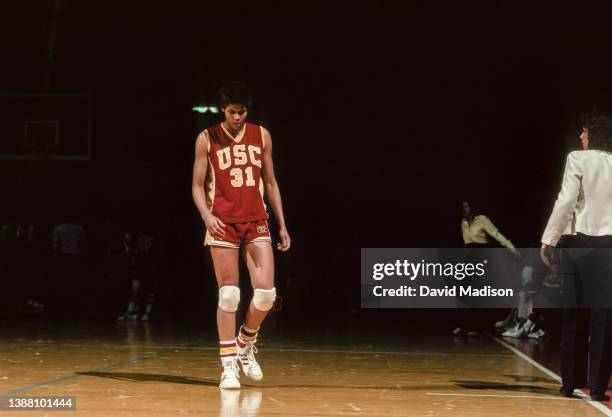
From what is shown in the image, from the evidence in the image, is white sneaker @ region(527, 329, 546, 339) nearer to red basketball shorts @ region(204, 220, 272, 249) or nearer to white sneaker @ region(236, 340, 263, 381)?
white sneaker @ region(236, 340, 263, 381)

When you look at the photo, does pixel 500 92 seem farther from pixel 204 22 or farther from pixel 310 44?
pixel 204 22

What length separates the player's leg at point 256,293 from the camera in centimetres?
558

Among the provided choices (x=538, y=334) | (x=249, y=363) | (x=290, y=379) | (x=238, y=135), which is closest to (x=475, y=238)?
(x=538, y=334)

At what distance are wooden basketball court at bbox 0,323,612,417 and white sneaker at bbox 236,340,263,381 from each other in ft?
0.23

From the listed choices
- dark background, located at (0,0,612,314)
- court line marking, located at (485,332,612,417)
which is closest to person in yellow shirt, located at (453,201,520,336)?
court line marking, located at (485,332,612,417)

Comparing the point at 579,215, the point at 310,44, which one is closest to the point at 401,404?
the point at 579,215

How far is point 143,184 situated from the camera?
21953 millimetres

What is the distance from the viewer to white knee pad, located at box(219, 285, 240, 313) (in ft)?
18.2


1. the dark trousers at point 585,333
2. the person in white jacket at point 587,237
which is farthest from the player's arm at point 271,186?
the dark trousers at point 585,333

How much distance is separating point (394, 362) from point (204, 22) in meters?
10.7

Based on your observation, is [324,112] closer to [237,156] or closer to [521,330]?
[521,330]

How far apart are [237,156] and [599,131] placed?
205cm

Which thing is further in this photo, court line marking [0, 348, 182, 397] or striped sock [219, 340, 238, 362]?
striped sock [219, 340, 238, 362]

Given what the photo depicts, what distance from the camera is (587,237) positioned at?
523 centimetres
